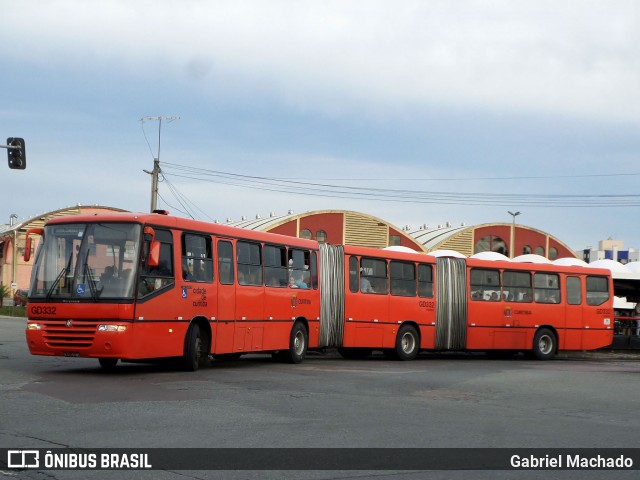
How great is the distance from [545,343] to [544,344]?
0.07 meters

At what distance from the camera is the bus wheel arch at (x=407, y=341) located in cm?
2678

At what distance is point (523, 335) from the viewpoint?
96.9 ft

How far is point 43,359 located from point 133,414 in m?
10.7

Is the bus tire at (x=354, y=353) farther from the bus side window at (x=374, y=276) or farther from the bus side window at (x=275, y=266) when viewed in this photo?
the bus side window at (x=275, y=266)

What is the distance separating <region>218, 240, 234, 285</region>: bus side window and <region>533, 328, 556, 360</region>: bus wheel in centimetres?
1268

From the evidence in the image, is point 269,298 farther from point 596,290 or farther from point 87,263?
point 596,290

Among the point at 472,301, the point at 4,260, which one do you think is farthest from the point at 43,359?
the point at 4,260

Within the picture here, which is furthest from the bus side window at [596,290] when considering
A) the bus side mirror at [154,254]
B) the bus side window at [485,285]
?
the bus side mirror at [154,254]

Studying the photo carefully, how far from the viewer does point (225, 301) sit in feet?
66.1

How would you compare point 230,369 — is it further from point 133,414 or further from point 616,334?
point 616,334

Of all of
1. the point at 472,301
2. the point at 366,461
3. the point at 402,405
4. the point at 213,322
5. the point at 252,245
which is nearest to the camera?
the point at 366,461

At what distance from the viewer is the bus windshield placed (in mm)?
17406

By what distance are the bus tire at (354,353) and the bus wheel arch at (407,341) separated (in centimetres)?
117

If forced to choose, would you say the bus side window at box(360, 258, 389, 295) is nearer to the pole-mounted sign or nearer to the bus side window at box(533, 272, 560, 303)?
the bus side window at box(533, 272, 560, 303)
